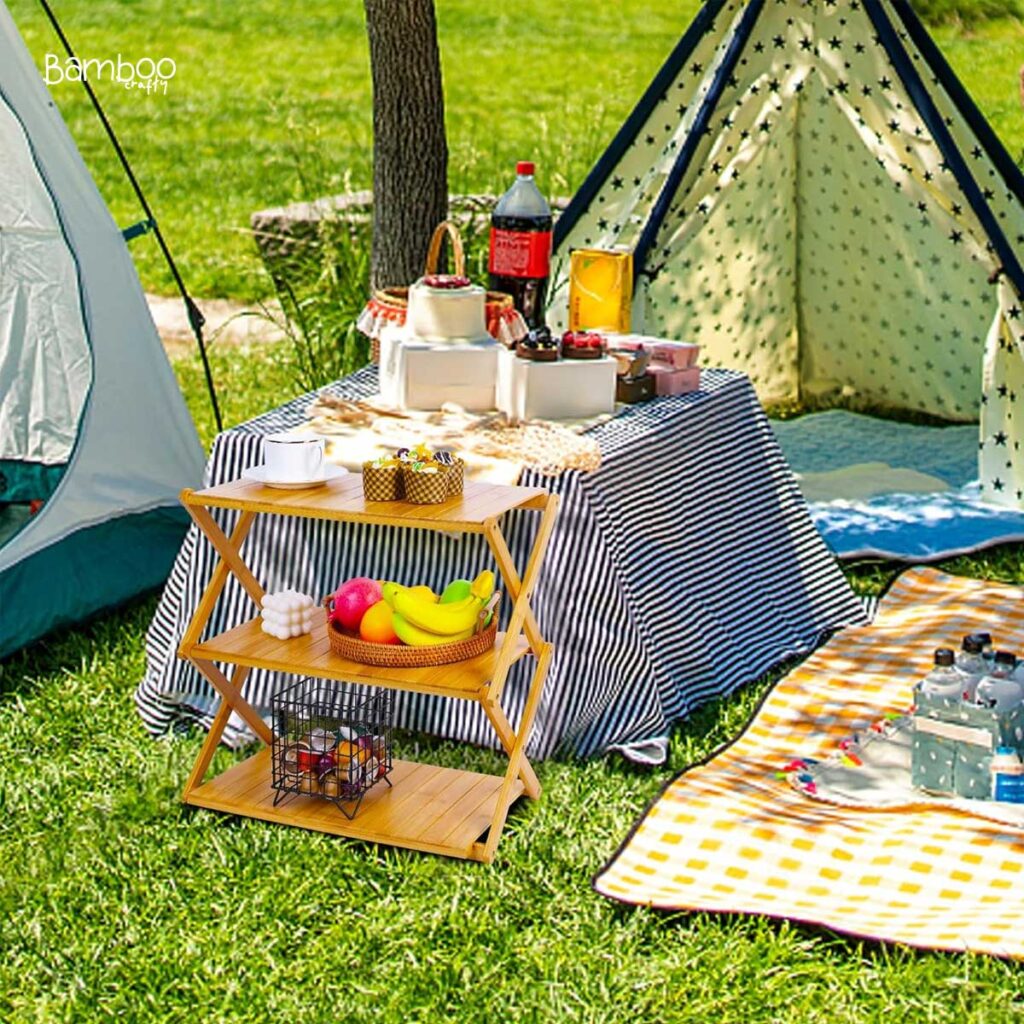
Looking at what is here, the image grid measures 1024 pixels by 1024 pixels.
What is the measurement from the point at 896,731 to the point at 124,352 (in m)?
2.20

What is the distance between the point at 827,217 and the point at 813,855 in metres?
3.23

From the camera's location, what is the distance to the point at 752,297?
6.16 m

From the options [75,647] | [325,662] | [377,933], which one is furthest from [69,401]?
[377,933]

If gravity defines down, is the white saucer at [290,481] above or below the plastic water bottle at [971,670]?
above

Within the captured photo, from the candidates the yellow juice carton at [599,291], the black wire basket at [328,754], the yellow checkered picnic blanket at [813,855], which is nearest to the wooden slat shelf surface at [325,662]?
the black wire basket at [328,754]

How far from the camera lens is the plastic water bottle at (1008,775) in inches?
136

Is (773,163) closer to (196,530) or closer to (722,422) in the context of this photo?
(722,422)

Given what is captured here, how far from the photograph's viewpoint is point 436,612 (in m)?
3.31

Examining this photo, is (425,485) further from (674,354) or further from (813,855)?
(674,354)

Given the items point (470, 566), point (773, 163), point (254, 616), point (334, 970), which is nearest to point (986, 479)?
point (773, 163)

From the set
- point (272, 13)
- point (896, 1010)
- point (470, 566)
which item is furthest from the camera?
point (272, 13)

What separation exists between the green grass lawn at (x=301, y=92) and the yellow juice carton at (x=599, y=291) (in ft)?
11.3

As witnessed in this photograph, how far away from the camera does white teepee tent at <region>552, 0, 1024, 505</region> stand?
5125 mm

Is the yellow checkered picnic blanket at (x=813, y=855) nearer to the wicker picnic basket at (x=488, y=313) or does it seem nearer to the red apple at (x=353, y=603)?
the red apple at (x=353, y=603)
